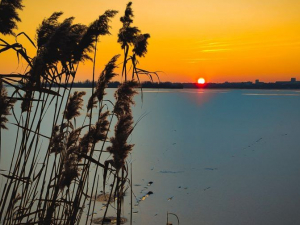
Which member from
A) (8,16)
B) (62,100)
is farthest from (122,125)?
(8,16)

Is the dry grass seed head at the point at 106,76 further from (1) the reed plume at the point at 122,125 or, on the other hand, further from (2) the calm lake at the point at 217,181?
(2) the calm lake at the point at 217,181

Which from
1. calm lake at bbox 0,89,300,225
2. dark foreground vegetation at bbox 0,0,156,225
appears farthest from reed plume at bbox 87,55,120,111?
calm lake at bbox 0,89,300,225

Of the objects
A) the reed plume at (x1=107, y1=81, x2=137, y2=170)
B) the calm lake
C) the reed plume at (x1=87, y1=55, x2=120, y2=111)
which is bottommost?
the calm lake

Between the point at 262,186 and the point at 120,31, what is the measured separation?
8770 millimetres

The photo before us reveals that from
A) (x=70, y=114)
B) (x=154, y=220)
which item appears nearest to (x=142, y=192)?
(x=154, y=220)

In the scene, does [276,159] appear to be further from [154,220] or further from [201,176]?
[154,220]

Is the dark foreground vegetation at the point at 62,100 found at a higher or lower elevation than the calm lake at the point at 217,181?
higher

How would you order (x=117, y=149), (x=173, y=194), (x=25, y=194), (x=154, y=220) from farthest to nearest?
(x=173, y=194)
(x=154, y=220)
(x=25, y=194)
(x=117, y=149)

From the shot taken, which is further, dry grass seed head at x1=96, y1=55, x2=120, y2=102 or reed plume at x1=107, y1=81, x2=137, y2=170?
dry grass seed head at x1=96, y1=55, x2=120, y2=102

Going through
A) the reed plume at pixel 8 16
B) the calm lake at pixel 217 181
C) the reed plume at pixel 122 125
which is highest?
the reed plume at pixel 8 16

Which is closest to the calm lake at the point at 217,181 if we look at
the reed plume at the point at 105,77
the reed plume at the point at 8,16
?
the reed plume at the point at 105,77

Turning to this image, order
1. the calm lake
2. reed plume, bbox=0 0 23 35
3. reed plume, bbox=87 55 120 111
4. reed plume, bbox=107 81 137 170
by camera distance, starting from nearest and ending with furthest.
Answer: reed plume, bbox=0 0 23 35
reed plume, bbox=107 81 137 170
reed plume, bbox=87 55 120 111
the calm lake

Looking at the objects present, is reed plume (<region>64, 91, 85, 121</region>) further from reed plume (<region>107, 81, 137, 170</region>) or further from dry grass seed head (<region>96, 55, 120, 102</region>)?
reed plume (<region>107, 81, 137, 170</region>)

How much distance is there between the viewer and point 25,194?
11.9 feet
